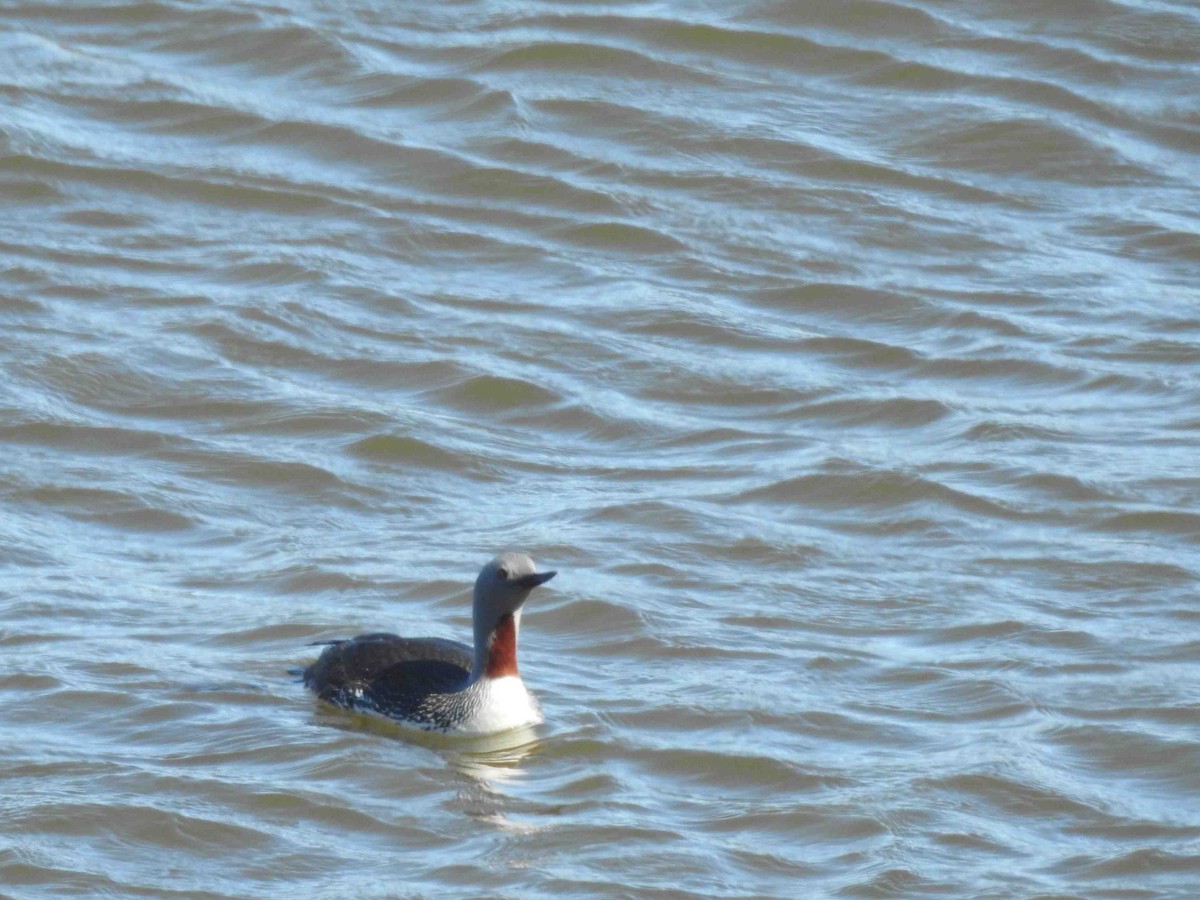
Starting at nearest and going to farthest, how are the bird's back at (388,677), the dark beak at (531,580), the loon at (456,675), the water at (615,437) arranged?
1. the water at (615,437)
2. the dark beak at (531,580)
3. the loon at (456,675)
4. the bird's back at (388,677)

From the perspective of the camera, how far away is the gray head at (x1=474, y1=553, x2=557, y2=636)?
8.97 m

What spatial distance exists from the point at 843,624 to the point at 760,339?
306 cm

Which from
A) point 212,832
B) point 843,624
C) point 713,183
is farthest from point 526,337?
point 212,832

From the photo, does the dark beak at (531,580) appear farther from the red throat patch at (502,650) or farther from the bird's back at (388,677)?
the bird's back at (388,677)

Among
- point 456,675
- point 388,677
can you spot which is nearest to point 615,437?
point 456,675

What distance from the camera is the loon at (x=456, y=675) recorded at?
8.91 meters

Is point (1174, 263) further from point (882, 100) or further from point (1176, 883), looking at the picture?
point (1176, 883)

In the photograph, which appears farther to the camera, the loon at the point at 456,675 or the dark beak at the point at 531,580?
the loon at the point at 456,675

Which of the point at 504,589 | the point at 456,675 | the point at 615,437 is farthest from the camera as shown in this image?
the point at 615,437

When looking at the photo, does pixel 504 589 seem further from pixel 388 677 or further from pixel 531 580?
pixel 388 677

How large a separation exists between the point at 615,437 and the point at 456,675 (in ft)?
8.08

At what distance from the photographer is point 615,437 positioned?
37.4 feet

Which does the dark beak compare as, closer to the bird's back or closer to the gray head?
the gray head

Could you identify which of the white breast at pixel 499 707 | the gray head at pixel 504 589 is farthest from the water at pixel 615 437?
the gray head at pixel 504 589
